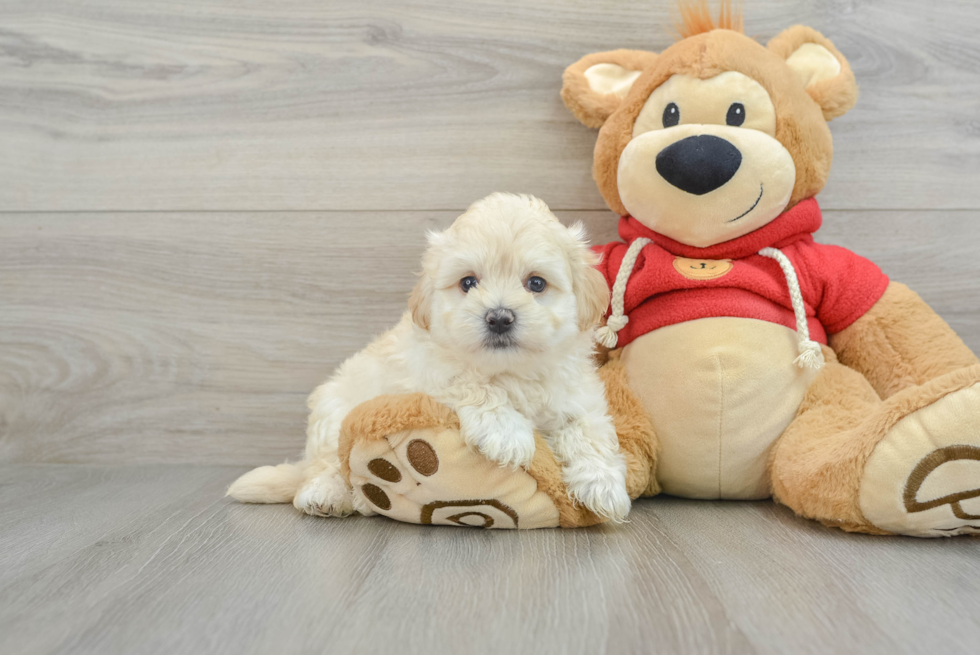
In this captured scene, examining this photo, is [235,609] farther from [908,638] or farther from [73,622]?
[908,638]

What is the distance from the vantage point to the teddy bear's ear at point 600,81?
1.45 metres

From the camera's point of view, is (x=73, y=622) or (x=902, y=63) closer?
(x=73, y=622)

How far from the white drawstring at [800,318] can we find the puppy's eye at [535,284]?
505mm

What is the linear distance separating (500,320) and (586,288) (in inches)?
7.6

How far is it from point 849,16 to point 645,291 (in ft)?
2.81

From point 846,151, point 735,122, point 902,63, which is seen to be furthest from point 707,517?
point 902,63

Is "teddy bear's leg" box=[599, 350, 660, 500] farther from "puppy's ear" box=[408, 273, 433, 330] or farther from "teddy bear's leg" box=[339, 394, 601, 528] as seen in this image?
"puppy's ear" box=[408, 273, 433, 330]

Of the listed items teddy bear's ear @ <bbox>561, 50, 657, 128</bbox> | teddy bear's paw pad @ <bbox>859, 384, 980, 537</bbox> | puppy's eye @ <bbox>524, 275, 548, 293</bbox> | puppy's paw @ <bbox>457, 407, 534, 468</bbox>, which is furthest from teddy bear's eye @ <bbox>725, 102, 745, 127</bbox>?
puppy's paw @ <bbox>457, 407, 534, 468</bbox>

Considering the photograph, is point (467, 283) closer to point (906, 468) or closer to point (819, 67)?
point (906, 468)

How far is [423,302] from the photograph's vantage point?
117 cm

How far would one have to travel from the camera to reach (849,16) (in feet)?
5.15

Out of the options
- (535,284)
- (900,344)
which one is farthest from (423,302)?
(900,344)

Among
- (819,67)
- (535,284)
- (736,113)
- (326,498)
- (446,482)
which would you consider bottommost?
(326,498)

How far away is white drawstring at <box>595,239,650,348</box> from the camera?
4.48 ft
